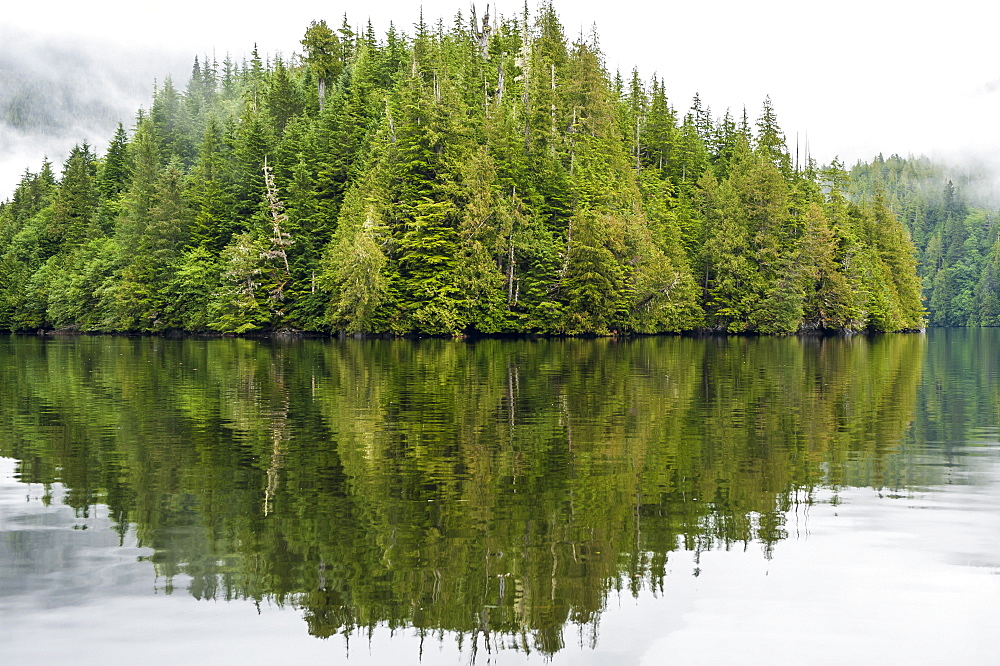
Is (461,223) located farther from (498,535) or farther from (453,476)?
(498,535)

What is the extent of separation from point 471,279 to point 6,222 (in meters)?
99.7

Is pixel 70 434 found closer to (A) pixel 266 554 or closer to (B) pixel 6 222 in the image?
(A) pixel 266 554

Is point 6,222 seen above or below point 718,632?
above

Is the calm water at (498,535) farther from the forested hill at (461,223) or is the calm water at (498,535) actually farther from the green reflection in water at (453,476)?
the forested hill at (461,223)

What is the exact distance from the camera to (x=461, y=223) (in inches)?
3410

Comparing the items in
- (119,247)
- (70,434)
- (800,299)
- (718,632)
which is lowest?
(718,632)

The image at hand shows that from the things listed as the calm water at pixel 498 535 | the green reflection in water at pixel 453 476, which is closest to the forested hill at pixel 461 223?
the green reflection in water at pixel 453 476

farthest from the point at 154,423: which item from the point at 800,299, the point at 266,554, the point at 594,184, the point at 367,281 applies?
the point at 800,299

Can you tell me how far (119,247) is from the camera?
110 m

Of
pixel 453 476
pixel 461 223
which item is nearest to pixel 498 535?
pixel 453 476

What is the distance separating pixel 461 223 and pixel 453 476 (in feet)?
239

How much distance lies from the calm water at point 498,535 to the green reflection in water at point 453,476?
2.3 inches

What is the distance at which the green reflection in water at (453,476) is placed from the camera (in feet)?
30.3

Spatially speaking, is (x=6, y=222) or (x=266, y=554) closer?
(x=266, y=554)
